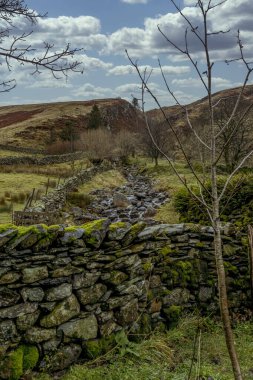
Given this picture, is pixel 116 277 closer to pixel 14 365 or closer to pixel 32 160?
pixel 14 365

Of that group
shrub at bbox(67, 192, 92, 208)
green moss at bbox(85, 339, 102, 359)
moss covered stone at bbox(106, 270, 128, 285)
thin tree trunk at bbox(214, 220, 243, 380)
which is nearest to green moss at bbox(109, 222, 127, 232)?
moss covered stone at bbox(106, 270, 128, 285)

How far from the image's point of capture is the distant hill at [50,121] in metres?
63.3

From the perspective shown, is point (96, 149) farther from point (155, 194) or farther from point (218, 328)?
point (218, 328)

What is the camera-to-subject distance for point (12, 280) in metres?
4.87

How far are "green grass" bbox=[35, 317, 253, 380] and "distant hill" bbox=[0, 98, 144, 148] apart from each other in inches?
1759

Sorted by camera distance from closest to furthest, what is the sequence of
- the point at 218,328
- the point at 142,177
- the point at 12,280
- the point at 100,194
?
the point at 12,280 < the point at 218,328 < the point at 100,194 < the point at 142,177

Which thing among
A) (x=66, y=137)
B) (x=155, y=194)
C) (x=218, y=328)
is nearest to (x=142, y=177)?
(x=155, y=194)

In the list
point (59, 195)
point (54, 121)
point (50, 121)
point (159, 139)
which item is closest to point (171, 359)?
point (59, 195)

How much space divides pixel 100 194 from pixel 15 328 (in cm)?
2236

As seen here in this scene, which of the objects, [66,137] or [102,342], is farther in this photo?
[66,137]

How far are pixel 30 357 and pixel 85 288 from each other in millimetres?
1085

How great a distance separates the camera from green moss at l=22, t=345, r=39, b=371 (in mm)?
4934

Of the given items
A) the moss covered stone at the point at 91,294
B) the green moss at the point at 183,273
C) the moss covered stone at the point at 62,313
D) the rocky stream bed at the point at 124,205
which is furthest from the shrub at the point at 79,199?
the moss covered stone at the point at 62,313

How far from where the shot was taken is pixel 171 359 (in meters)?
5.43
